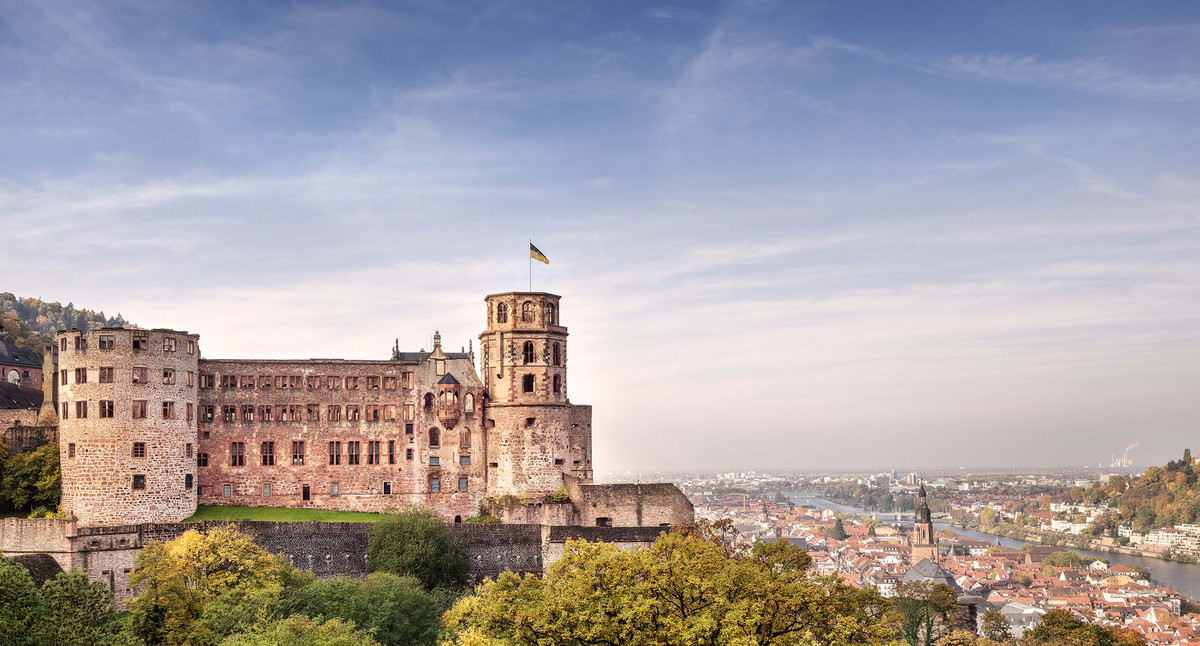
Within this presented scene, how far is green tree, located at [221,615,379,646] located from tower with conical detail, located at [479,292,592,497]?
1137 inches

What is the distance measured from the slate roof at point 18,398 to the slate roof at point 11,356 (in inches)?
488

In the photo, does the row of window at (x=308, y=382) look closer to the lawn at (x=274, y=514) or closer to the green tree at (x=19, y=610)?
the lawn at (x=274, y=514)

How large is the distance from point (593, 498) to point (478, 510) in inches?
360

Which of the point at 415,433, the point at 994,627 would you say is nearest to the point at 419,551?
the point at 415,433

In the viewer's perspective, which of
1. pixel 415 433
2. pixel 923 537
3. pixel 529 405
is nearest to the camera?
pixel 529 405

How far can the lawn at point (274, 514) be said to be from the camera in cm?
6544

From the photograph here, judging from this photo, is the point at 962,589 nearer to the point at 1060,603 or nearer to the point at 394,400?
the point at 1060,603

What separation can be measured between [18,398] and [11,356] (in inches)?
878

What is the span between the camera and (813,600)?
33531mm

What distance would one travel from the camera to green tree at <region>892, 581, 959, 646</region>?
7156cm

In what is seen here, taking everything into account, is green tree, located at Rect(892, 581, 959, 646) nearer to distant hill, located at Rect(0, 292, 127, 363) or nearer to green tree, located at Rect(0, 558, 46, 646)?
green tree, located at Rect(0, 558, 46, 646)

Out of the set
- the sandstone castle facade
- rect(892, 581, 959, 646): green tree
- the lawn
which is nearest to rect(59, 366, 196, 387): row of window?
the sandstone castle facade

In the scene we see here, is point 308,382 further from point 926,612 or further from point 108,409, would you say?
point 926,612

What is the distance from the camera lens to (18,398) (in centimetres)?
7200
